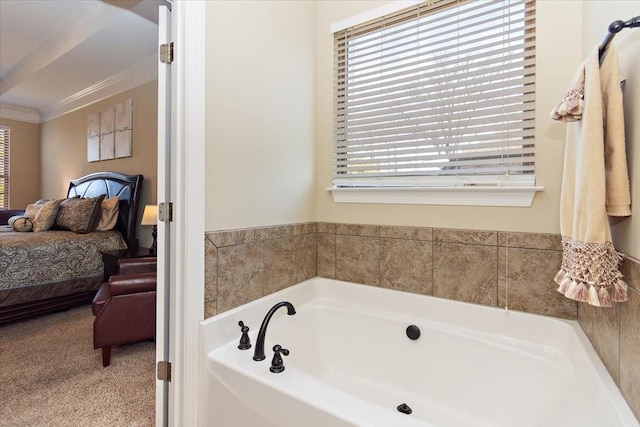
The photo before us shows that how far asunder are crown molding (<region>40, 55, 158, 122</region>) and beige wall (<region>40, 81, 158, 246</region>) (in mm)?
76

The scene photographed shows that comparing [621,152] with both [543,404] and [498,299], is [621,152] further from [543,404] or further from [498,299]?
[543,404]

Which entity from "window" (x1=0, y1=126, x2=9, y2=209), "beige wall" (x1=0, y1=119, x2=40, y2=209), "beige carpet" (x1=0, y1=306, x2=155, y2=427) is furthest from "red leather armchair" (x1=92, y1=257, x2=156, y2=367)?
"window" (x1=0, y1=126, x2=9, y2=209)

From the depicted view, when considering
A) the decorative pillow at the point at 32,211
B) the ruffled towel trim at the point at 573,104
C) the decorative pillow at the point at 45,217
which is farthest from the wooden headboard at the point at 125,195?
the ruffled towel trim at the point at 573,104

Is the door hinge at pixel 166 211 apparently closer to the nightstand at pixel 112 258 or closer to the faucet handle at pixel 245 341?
the faucet handle at pixel 245 341

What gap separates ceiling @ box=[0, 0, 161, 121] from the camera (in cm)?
282

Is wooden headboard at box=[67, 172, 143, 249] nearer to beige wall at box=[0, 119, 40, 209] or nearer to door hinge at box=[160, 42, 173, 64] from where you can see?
door hinge at box=[160, 42, 173, 64]

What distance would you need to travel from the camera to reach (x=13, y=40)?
349 centimetres

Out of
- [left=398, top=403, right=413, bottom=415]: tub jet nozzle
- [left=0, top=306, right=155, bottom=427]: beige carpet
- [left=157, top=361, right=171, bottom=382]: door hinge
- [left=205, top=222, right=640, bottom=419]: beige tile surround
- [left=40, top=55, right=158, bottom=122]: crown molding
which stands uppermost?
[left=40, top=55, right=158, bottom=122]: crown molding

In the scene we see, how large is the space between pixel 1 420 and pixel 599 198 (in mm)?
2885

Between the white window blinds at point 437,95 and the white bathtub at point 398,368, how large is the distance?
2.50ft

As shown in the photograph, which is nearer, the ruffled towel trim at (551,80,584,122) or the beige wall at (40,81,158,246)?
the ruffled towel trim at (551,80,584,122)

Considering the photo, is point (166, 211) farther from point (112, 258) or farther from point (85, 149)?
point (85, 149)

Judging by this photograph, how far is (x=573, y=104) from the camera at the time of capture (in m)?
1.06

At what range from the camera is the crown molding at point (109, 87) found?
3668 millimetres
